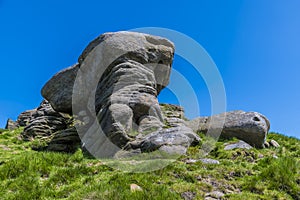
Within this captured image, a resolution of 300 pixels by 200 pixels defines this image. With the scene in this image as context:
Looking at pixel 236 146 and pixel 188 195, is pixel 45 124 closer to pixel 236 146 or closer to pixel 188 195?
pixel 236 146

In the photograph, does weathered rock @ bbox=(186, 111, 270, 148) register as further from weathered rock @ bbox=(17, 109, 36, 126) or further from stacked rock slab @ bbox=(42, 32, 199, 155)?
weathered rock @ bbox=(17, 109, 36, 126)

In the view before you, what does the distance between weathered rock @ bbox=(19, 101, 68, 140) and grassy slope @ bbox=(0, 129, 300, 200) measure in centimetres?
1154

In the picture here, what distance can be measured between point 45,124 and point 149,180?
57.3ft

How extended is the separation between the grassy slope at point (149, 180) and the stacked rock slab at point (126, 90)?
254 cm

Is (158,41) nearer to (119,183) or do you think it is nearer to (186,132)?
(186,132)

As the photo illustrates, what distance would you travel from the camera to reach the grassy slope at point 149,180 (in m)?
Answer: 7.25

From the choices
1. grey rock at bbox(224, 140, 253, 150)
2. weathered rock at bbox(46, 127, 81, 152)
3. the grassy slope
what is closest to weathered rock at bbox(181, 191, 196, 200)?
the grassy slope

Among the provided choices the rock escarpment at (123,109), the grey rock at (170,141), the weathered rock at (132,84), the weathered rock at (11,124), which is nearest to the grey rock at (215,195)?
the grey rock at (170,141)


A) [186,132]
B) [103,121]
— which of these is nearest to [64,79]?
[103,121]

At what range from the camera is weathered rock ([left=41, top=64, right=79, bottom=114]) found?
21812 millimetres

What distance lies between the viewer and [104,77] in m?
18.9

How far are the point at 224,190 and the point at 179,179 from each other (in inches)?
57.1

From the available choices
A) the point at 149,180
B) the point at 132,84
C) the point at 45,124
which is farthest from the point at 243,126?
the point at 45,124

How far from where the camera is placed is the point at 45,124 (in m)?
22.8
